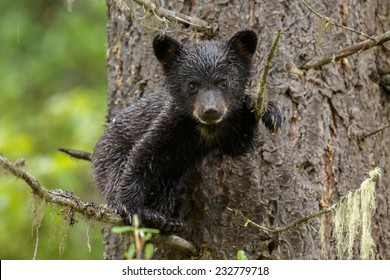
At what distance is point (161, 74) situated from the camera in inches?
256

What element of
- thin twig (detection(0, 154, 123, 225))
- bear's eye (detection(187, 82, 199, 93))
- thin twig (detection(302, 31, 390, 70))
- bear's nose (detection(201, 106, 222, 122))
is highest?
thin twig (detection(302, 31, 390, 70))

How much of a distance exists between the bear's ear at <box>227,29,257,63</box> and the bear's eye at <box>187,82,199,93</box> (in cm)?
39

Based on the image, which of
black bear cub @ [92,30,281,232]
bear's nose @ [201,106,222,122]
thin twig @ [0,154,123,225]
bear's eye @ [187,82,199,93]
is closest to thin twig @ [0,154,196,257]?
thin twig @ [0,154,123,225]

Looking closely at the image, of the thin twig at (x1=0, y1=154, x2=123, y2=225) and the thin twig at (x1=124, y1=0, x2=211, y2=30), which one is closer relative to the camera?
the thin twig at (x1=0, y1=154, x2=123, y2=225)

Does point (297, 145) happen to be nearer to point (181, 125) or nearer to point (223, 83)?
point (223, 83)

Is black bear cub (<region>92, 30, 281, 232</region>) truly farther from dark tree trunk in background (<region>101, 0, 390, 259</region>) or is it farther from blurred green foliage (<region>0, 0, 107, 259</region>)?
blurred green foliage (<region>0, 0, 107, 259</region>)

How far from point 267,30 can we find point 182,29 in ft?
2.35

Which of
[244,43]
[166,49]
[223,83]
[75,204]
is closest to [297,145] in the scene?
[223,83]

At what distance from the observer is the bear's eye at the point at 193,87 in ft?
19.0

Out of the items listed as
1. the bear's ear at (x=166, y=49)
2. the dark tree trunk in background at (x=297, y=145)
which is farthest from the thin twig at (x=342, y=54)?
the bear's ear at (x=166, y=49)

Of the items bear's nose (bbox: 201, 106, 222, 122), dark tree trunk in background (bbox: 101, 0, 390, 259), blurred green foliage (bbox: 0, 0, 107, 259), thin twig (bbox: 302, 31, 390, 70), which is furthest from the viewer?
blurred green foliage (bbox: 0, 0, 107, 259)

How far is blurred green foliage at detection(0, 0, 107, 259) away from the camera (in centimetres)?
898

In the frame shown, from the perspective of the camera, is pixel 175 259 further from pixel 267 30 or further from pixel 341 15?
pixel 341 15

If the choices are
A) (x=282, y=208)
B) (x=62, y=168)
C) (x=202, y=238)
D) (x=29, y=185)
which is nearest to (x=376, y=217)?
(x=282, y=208)
